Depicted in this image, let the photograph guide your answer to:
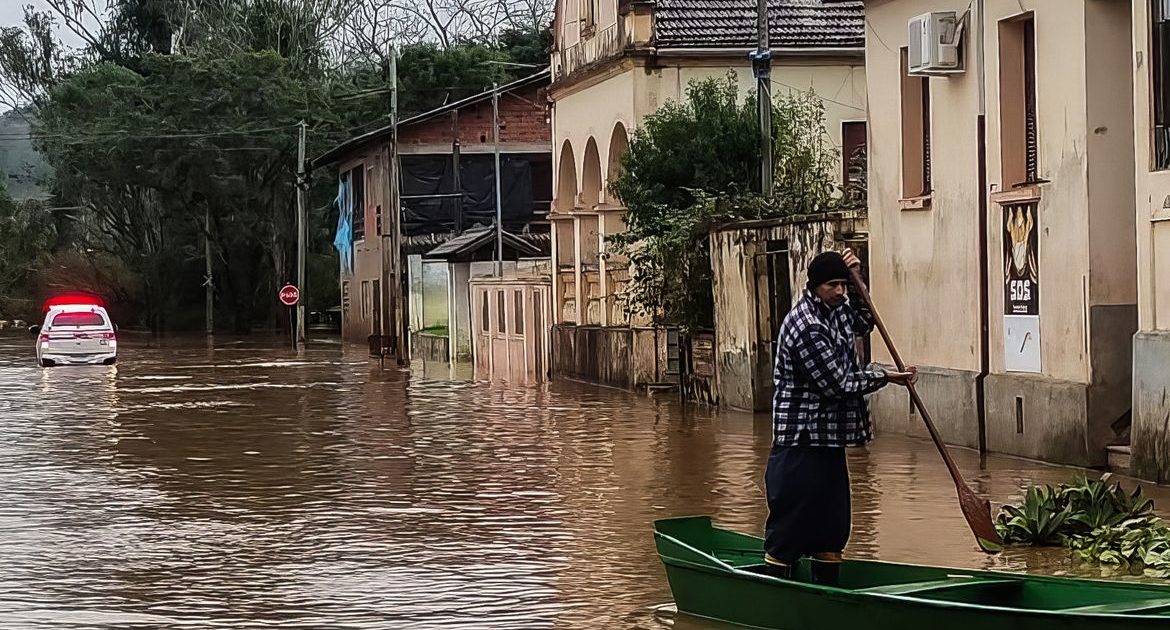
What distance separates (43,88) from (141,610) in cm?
7505

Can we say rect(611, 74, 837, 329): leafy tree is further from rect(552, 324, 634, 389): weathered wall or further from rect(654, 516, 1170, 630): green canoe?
rect(654, 516, 1170, 630): green canoe

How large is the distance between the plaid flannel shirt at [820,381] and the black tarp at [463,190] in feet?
161

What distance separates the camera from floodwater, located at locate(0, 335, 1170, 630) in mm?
10977

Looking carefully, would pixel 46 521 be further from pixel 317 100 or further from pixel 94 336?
pixel 317 100

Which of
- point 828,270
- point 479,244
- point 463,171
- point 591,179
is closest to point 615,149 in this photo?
point 591,179

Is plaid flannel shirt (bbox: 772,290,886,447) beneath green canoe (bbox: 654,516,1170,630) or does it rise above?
above

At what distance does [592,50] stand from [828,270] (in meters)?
26.5

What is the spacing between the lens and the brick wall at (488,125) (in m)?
58.6

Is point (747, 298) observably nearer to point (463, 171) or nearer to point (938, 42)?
point (938, 42)

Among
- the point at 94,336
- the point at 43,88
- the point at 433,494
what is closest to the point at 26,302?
the point at 43,88

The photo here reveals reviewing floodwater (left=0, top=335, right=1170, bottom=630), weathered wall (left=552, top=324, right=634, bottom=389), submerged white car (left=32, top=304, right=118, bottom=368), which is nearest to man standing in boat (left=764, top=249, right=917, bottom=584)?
floodwater (left=0, top=335, right=1170, bottom=630)

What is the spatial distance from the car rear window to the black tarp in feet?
41.3

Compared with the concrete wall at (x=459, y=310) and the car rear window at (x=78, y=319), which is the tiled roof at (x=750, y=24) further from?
the car rear window at (x=78, y=319)

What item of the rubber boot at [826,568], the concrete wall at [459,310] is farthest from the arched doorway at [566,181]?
the rubber boot at [826,568]
